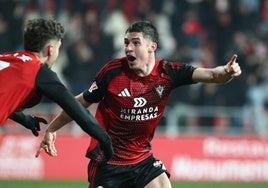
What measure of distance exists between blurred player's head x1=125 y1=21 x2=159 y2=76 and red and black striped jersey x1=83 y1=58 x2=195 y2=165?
0.10 m

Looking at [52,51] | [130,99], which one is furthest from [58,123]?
[52,51]

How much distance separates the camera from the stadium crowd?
53.9 feet

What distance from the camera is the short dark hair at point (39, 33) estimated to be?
22.1 feet

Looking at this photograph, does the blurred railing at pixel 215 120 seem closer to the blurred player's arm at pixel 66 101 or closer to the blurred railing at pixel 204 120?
the blurred railing at pixel 204 120

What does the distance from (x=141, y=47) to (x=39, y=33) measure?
1.42 metres

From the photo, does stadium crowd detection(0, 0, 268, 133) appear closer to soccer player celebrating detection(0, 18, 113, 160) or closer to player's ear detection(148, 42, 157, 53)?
player's ear detection(148, 42, 157, 53)

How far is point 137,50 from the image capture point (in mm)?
7887

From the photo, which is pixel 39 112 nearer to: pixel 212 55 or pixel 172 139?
pixel 172 139

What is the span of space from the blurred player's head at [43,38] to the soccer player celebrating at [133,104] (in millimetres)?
1163

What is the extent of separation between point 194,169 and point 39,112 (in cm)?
295

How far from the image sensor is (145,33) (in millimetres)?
7969

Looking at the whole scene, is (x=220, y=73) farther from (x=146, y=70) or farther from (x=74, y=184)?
(x=74, y=184)

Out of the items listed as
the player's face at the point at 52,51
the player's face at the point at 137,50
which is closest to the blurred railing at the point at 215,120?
the player's face at the point at 137,50

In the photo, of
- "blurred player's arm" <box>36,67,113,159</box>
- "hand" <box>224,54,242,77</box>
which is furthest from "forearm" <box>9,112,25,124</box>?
"hand" <box>224,54,242,77</box>
